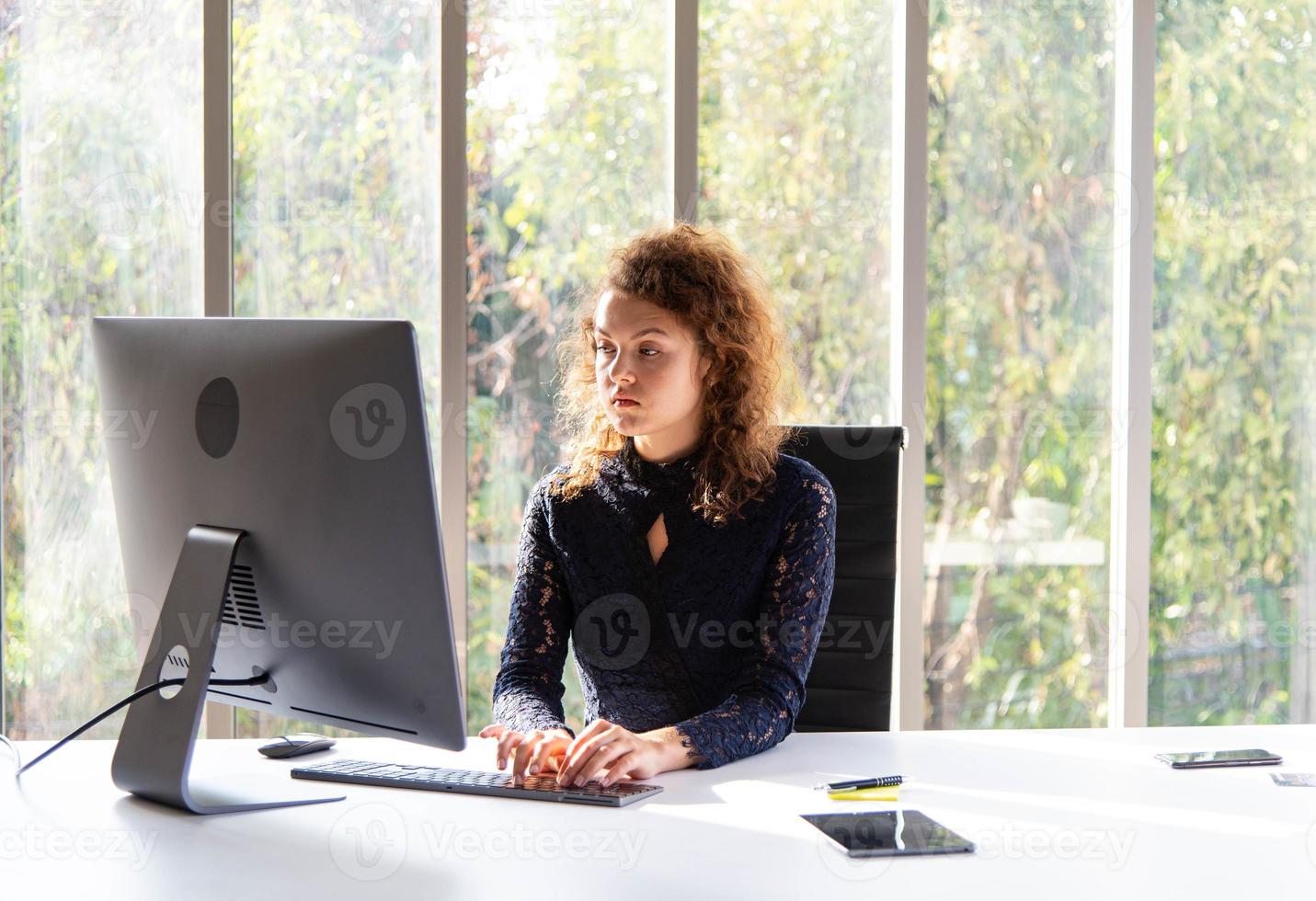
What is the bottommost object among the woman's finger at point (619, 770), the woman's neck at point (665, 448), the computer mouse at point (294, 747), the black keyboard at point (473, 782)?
the computer mouse at point (294, 747)

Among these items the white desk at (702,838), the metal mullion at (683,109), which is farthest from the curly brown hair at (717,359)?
the metal mullion at (683,109)

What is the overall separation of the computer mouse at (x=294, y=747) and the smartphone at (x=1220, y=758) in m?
1.06

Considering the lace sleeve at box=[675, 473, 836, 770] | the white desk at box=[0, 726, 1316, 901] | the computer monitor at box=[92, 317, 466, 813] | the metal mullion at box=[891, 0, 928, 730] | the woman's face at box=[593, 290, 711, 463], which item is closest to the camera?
the white desk at box=[0, 726, 1316, 901]

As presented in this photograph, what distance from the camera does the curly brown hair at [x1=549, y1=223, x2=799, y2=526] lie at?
5.91 ft

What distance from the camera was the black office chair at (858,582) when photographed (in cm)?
188

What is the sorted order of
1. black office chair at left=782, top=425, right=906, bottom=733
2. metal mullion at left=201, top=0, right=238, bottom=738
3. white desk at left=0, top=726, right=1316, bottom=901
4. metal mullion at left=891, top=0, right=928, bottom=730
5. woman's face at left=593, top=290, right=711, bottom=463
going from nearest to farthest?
white desk at left=0, top=726, right=1316, bottom=901 → woman's face at left=593, top=290, right=711, bottom=463 → black office chair at left=782, top=425, right=906, bottom=733 → metal mullion at left=201, top=0, right=238, bottom=738 → metal mullion at left=891, top=0, right=928, bottom=730

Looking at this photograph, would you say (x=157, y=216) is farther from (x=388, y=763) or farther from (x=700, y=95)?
(x=388, y=763)

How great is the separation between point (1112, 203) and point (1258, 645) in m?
1.22

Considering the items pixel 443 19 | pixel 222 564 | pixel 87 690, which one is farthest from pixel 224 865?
pixel 443 19

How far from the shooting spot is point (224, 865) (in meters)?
1.07

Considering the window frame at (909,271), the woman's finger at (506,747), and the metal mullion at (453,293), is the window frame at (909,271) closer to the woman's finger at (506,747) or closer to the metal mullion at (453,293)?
the metal mullion at (453,293)

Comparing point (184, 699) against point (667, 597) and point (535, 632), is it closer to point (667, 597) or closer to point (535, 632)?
point (535, 632)

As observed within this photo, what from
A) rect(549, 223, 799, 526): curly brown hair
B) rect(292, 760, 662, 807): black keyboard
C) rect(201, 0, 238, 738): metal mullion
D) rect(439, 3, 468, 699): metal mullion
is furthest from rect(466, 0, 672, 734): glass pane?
rect(292, 760, 662, 807): black keyboard

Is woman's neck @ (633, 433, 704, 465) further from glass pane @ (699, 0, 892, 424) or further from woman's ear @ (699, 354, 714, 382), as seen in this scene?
glass pane @ (699, 0, 892, 424)
